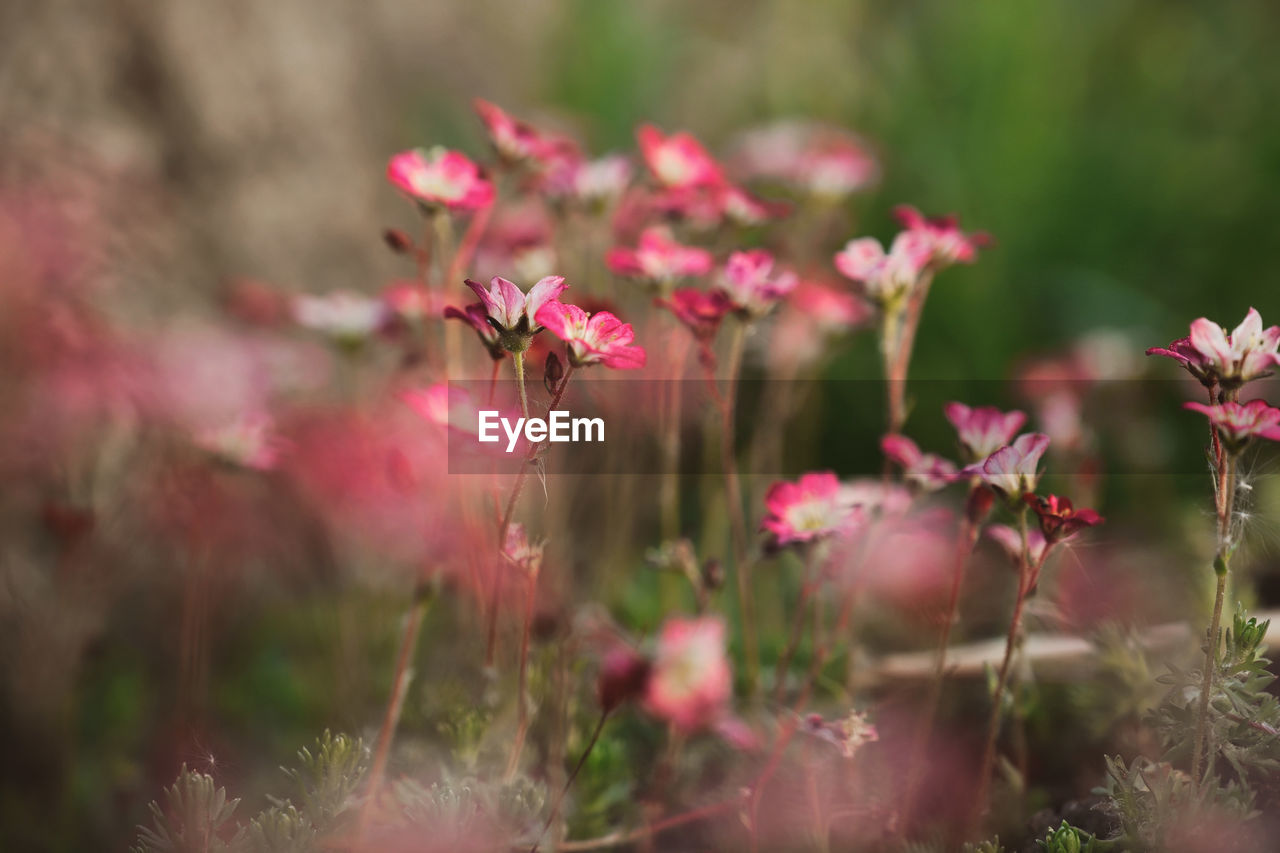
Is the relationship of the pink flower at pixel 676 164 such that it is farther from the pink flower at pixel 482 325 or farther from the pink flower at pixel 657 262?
the pink flower at pixel 482 325

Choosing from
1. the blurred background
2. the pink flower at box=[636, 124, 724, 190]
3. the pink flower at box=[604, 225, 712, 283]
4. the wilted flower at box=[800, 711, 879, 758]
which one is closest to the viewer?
the wilted flower at box=[800, 711, 879, 758]

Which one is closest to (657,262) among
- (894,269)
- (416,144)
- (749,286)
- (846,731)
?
(749,286)

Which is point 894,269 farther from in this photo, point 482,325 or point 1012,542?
point 482,325

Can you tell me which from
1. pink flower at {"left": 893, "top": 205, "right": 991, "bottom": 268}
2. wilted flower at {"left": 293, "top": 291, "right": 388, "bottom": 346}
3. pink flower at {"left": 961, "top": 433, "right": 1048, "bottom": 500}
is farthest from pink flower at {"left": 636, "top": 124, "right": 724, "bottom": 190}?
pink flower at {"left": 961, "top": 433, "right": 1048, "bottom": 500}

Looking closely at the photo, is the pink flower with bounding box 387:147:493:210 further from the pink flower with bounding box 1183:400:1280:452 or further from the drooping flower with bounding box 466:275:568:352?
the pink flower with bounding box 1183:400:1280:452

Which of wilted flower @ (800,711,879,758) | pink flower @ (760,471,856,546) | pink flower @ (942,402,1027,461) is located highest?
pink flower @ (942,402,1027,461)

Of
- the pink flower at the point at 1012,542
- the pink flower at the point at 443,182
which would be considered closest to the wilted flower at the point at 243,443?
the pink flower at the point at 443,182
